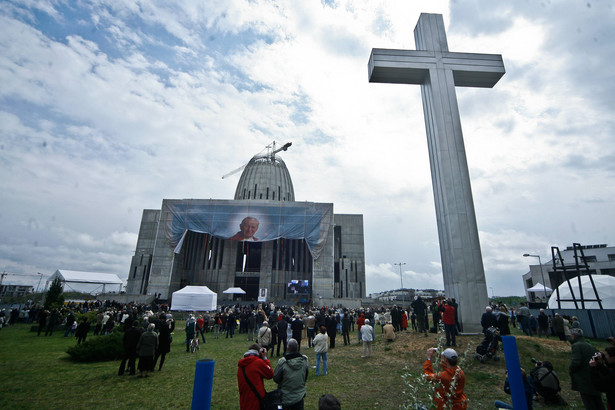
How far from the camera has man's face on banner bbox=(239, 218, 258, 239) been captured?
45.2 metres

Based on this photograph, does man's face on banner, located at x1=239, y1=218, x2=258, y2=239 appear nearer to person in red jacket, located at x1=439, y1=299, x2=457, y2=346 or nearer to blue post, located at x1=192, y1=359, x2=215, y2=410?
person in red jacket, located at x1=439, y1=299, x2=457, y2=346

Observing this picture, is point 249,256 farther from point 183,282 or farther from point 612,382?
point 612,382

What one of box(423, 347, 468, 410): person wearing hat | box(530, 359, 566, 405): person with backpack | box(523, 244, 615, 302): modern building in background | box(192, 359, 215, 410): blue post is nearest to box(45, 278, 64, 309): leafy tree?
box(192, 359, 215, 410): blue post

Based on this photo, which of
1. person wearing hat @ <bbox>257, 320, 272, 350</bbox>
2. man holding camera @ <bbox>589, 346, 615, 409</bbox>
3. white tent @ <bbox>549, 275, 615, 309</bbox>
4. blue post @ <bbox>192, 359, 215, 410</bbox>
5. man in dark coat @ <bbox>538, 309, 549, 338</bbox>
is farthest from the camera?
white tent @ <bbox>549, 275, 615, 309</bbox>

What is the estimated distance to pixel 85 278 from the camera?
134 ft

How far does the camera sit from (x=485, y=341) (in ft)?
34.0

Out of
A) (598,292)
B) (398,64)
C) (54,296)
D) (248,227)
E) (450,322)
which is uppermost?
(398,64)

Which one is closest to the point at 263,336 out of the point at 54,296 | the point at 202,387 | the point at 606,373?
the point at 202,387

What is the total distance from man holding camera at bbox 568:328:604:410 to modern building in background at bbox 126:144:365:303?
38.7 m

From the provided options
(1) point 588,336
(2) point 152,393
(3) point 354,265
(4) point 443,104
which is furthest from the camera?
(3) point 354,265

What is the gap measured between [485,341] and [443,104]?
10.8 m

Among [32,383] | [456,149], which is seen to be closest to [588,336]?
[456,149]

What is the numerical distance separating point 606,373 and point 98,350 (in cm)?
1481

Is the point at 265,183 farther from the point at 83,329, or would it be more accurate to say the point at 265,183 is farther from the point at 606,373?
the point at 606,373
